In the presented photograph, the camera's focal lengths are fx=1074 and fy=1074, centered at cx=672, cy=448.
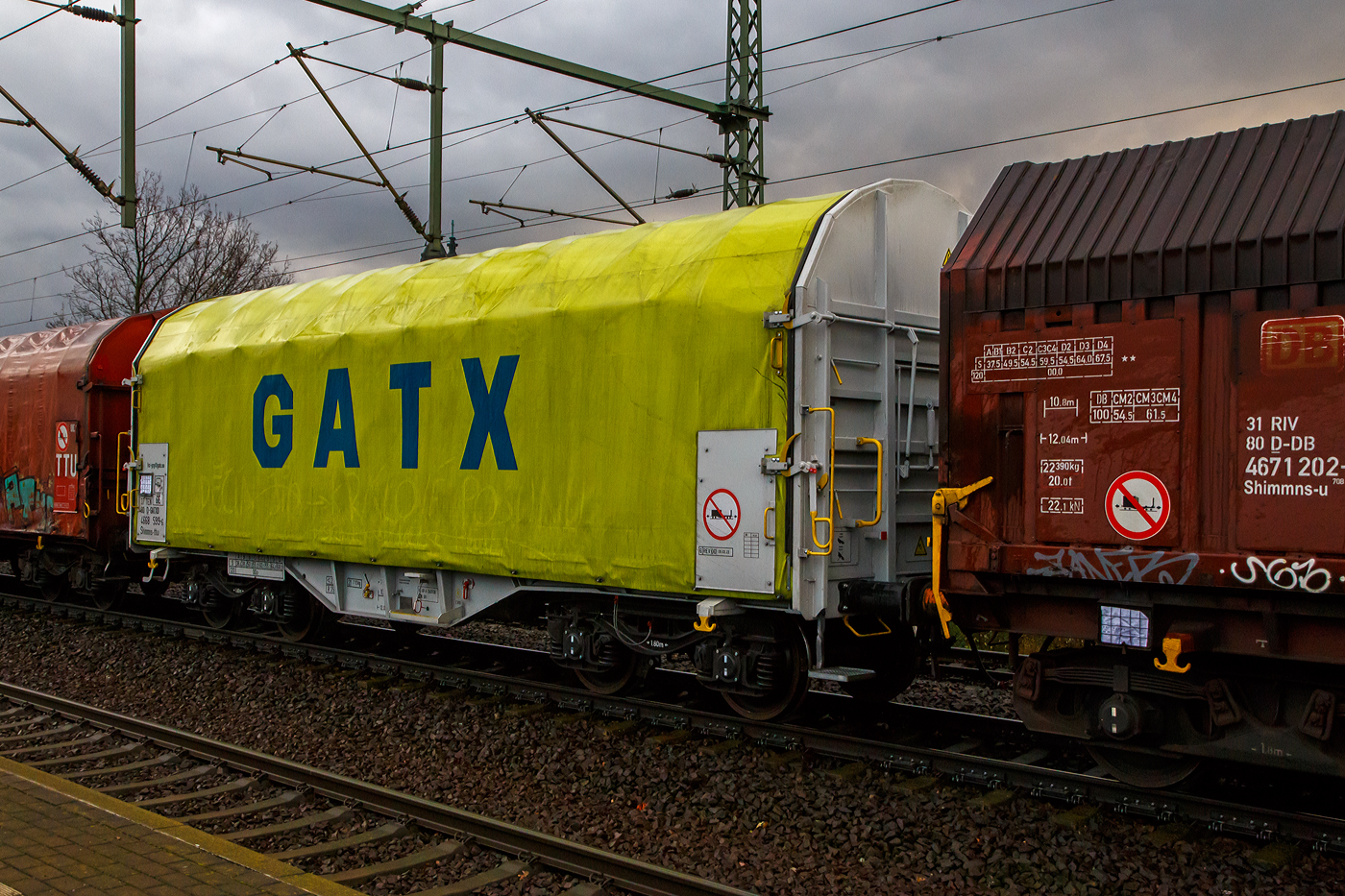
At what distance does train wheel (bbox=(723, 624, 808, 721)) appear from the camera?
7.83 metres

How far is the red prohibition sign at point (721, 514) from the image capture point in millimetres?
7625

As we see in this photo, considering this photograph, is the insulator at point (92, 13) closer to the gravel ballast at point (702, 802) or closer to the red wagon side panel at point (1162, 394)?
the gravel ballast at point (702, 802)

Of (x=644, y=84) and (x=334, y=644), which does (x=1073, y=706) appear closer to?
(x=334, y=644)

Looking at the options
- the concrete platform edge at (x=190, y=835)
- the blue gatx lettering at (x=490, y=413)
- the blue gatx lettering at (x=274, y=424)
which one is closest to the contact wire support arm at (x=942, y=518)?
the concrete platform edge at (x=190, y=835)

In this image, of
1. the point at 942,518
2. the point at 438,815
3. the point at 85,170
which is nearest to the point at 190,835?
the point at 438,815

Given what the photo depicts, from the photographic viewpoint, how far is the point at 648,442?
8.20 meters

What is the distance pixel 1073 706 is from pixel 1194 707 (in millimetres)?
686

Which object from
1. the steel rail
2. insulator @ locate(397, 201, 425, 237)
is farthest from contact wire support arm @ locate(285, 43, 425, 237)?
the steel rail

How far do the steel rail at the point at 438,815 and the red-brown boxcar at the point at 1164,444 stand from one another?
2540 mm

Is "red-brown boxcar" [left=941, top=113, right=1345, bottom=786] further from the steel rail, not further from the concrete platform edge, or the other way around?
the concrete platform edge

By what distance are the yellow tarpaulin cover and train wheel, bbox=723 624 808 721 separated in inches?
33.1

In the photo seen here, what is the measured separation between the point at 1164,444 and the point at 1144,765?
200cm

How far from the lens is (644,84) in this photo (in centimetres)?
1436

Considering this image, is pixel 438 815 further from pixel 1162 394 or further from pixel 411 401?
pixel 1162 394
